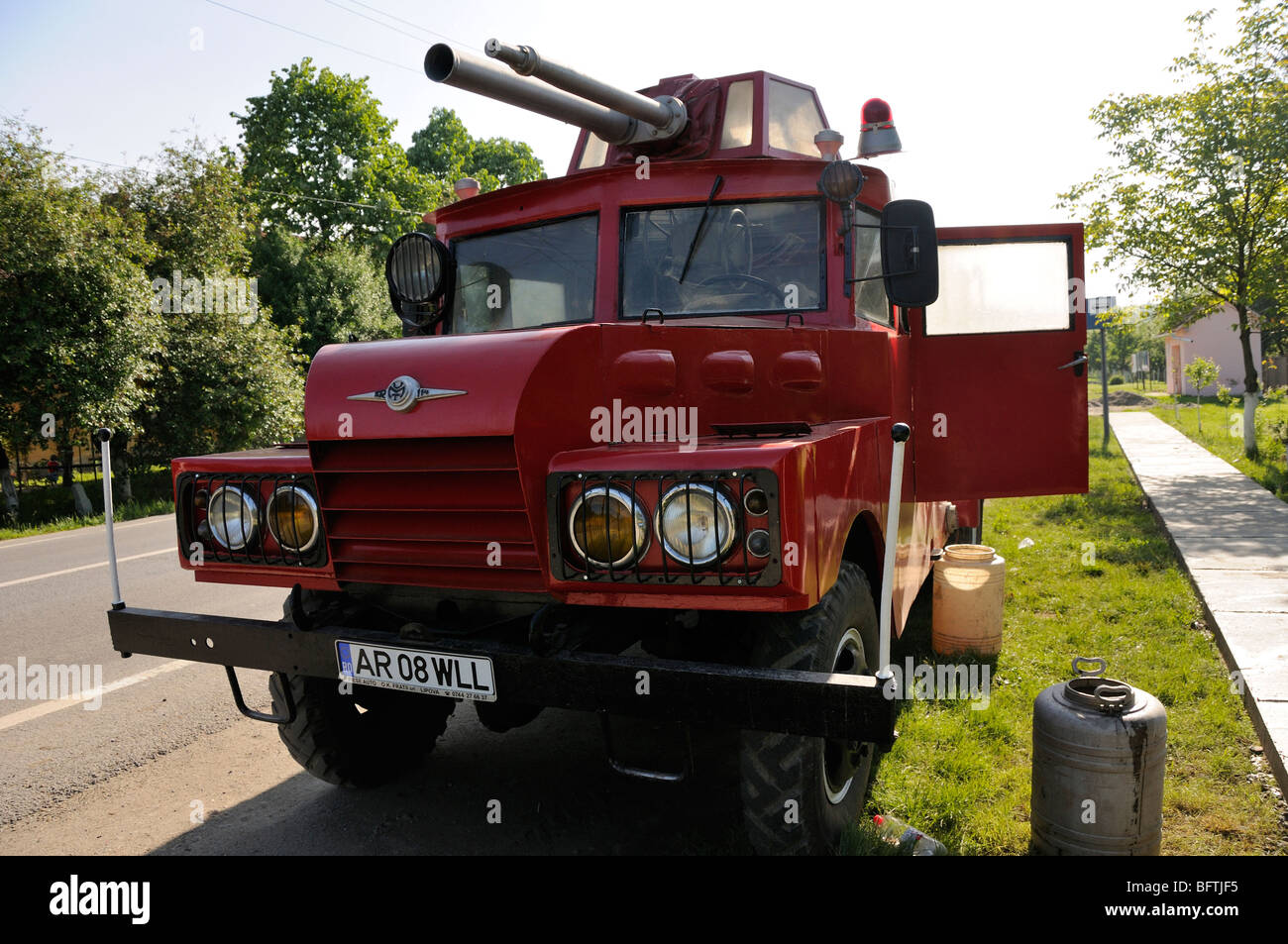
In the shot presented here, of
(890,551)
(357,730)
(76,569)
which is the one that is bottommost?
(76,569)

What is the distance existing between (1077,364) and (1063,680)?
1.81 meters

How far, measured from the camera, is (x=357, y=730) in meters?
3.87

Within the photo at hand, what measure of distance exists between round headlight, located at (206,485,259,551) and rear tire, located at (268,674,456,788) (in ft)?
2.03

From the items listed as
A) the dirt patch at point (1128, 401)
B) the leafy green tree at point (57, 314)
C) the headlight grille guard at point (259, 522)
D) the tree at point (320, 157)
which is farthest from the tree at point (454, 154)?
the headlight grille guard at point (259, 522)

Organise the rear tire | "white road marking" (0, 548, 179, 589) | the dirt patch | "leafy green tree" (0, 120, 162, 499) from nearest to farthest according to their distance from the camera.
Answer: the rear tire, "white road marking" (0, 548, 179, 589), "leafy green tree" (0, 120, 162, 499), the dirt patch

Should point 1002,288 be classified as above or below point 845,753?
above

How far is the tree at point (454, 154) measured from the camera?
42.1 meters

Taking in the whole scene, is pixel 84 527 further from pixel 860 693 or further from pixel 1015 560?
pixel 860 693

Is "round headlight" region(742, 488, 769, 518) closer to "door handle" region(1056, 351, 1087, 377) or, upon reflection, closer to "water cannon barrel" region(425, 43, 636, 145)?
"water cannon barrel" region(425, 43, 636, 145)

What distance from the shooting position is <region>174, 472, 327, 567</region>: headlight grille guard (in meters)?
3.19

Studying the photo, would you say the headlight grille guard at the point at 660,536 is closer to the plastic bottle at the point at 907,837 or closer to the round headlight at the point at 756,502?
the round headlight at the point at 756,502

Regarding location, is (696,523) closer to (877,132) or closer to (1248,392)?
(877,132)

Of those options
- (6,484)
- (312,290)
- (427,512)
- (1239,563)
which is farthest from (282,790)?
(312,290)

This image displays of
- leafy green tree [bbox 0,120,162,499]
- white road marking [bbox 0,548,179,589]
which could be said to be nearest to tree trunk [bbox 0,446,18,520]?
leafy green tree [bbox 0,120,162,499]
